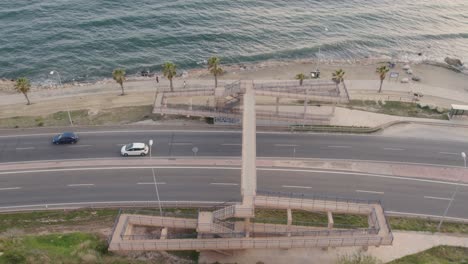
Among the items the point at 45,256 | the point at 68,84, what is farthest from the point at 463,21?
the point at 45,256

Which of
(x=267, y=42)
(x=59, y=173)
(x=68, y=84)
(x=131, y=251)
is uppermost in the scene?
(x=267, y=42)

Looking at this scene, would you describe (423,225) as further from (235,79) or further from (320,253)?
(235,79)

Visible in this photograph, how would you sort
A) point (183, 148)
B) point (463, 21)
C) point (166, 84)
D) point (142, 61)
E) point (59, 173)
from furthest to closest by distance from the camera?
1. point (463, 21)
2. point (142, 61)
3. point (166, 84)
4. point (183, 148)
5. point (59, 173)

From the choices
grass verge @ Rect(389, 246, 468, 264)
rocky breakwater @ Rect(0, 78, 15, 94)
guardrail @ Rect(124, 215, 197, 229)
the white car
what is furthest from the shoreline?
grass verge @ Rect(389, 246, 468, 264)

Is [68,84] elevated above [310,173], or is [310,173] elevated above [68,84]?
[68,84]

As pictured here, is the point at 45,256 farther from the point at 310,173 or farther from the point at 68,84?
the point at 68,84

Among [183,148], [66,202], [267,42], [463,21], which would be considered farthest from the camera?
[463,21]

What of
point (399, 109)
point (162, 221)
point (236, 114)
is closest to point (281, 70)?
point (399, 109)
